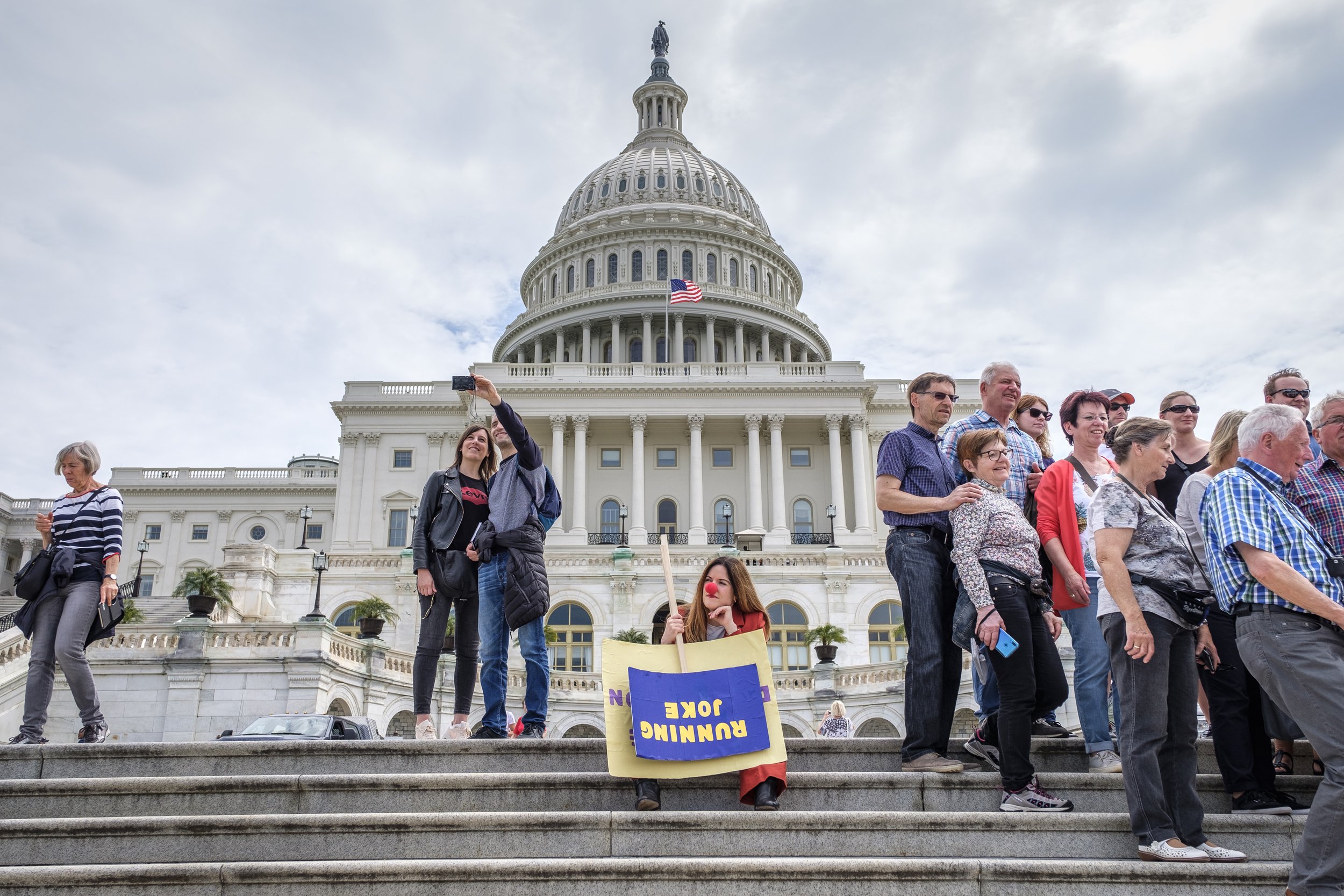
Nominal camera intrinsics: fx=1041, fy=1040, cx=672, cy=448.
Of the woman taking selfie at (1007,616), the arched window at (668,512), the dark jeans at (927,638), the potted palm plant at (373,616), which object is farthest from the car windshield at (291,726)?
the arched window at (668,512)

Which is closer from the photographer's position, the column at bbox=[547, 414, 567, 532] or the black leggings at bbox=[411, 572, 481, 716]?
the black leggings at bbox=[411, 572, 481, 716]

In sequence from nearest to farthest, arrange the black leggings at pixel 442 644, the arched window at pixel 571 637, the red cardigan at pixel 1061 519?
the red cardigan at pixel 1061 519 < the black leggings at pixel 442 644 < the arched window at pixel 571 637

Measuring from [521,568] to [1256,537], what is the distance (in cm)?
540

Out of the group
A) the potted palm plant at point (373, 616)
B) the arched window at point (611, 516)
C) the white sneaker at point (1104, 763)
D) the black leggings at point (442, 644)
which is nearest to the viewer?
the white sneaker at point (1104, 763)

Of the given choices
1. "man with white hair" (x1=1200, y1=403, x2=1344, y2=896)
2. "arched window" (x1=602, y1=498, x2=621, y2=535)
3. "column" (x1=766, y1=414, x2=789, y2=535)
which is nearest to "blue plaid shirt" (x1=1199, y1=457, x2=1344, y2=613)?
"man with white hair" (x1=1200, y1=403, x2=1344, y2=896)

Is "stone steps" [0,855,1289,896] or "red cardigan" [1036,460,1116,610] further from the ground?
"red cardigan" [1036,460,1116,610]

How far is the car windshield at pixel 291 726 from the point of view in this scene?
15305 millimetres

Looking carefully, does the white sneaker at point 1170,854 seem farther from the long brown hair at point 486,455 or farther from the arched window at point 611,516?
the arched window at point 611,516

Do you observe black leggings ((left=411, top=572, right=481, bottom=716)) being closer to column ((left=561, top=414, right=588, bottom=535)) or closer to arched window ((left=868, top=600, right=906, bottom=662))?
arched window ((left=868, top=600, right=906, bottom=662))

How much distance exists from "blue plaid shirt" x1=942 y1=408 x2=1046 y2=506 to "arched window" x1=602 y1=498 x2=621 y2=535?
52.8m

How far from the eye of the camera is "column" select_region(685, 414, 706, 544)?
58.3m

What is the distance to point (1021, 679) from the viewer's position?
21.9 feet

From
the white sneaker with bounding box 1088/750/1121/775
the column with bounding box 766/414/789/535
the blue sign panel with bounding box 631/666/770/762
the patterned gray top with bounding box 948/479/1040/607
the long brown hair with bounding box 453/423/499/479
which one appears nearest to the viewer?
the blue sign panel with bounding box 631/666/770/762

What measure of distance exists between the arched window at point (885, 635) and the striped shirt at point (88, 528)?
30175mm
